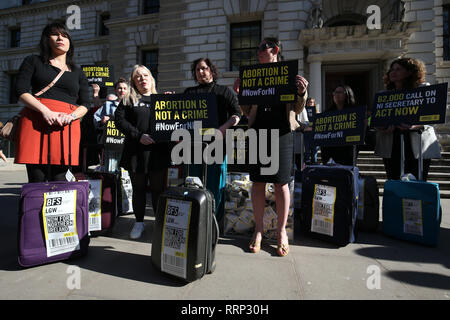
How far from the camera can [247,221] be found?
2.78 metres

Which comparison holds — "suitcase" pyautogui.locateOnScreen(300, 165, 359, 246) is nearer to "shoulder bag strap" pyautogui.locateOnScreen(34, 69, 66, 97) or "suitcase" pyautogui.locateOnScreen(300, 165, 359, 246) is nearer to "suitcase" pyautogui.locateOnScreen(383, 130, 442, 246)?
"suitcase" pyautogui.locateOnScreen(383, 130, 442, 246)

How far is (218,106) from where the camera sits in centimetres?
265

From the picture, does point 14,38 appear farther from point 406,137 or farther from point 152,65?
point 406,137

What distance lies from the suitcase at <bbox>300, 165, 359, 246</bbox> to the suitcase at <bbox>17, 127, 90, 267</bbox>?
233cm

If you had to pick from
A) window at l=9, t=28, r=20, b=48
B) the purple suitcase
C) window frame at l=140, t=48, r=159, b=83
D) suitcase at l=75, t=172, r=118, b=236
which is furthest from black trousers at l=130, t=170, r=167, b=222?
window at l=9, t=28, r=20, b=48

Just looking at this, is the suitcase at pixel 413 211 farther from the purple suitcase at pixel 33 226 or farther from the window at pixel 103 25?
the window at pixel 103 25

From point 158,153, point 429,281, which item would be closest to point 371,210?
point 429,281

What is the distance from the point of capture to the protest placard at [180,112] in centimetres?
202

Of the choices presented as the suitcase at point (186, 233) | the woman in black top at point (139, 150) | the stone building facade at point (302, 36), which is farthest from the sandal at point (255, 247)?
the stone building facade at point (302, 36)

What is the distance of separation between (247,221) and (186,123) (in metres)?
1.40

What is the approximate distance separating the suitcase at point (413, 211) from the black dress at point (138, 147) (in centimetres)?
268

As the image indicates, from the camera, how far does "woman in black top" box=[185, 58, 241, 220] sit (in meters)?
2.66

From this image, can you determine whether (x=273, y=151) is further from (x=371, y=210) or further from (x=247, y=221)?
(x=371, y=210)

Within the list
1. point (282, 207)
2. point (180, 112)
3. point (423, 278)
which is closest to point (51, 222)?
point (180, 112)
